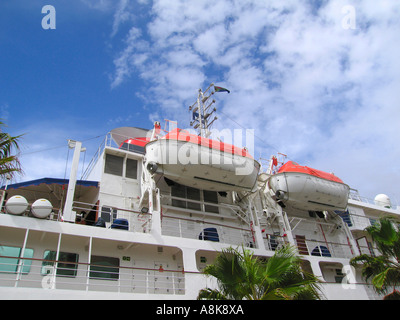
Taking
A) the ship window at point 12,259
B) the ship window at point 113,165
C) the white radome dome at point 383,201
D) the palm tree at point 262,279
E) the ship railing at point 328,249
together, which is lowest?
the palm tree at point 262,279

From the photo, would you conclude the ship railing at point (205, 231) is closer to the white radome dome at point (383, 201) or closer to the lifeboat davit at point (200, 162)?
the lifeboat davit at point (200, 162)

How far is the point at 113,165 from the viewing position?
1581 cm

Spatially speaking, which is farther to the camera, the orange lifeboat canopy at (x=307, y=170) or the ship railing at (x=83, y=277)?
the orange lifeboat canopy at (x=307, y=170)

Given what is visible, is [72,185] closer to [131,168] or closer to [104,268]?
[104,268]

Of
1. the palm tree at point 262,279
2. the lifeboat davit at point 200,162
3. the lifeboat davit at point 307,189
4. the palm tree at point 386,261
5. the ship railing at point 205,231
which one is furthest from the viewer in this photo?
the lifeboat davit at point 307,189

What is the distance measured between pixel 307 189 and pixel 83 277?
38.3 ft

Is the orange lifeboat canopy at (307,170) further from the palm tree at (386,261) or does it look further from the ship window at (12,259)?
the ship window at (12,259)

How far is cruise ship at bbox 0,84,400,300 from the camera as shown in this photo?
439 inches

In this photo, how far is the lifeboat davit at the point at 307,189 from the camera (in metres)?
17.5

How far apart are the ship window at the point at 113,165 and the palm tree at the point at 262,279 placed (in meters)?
8.10

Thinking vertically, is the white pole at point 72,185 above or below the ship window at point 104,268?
above

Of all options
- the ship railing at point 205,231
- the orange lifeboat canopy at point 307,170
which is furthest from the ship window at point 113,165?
the orange lifeboat canopy at point 307,170

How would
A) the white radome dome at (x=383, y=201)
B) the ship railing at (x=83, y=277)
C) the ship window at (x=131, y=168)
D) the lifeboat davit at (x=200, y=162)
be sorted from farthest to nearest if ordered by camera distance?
the white radome dome at (x=383, y=201), the ship window at (x=131, y=168), the lifeboat davit at (x=200, y=162), the ship railing at (x=83, y=277)

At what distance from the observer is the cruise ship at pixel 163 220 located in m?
11.1
